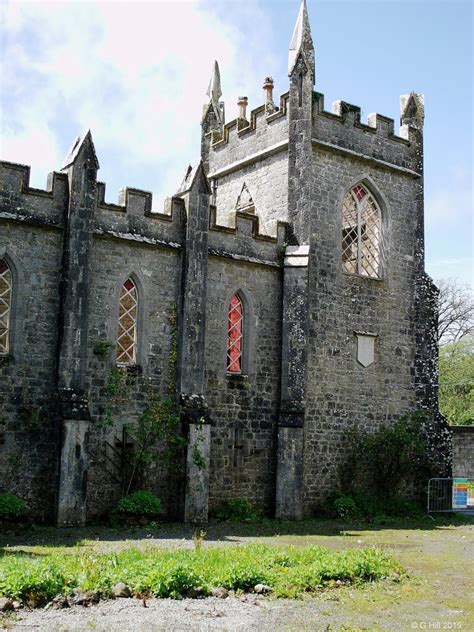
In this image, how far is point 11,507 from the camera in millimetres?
14273

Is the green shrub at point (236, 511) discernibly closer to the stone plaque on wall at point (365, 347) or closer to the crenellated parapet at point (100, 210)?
the stone plaque on wall at point (365, 347)

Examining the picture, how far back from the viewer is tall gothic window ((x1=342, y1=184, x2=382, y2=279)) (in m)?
21.2

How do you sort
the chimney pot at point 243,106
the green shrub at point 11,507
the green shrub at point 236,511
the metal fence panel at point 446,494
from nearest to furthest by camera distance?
1. the green shrub at point 11,507
2. the green shrub at point 236,511
3. the metal fence panel at point 446,494
4. the chimney pot at point 243,106

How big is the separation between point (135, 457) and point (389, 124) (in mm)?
12096

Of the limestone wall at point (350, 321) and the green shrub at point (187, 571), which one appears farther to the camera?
the limestone wall at point (350, 321)

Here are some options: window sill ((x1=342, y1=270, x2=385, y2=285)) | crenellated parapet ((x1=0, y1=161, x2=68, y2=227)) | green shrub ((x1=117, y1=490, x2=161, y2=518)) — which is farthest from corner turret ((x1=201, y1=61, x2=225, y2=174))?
green shrub ((x1=117, y1=490, x2=161, y2=518))

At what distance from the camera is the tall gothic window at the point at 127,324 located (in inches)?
677

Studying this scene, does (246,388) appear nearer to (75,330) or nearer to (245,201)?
(75,330)

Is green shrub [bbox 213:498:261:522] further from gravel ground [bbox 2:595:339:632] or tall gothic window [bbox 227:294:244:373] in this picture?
gravel ground [bbox 2:595:339:632]

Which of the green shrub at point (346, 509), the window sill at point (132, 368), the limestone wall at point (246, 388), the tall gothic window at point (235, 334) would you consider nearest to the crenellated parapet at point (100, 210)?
the limestone wall at point (246, 388)

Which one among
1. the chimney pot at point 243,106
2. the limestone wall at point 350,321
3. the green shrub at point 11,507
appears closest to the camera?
the green shrub at point 11,507

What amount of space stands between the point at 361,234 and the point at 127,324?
24.8ft

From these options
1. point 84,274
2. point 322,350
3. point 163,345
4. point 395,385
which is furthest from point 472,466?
point 84,274

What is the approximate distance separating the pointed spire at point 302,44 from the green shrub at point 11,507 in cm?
1266
